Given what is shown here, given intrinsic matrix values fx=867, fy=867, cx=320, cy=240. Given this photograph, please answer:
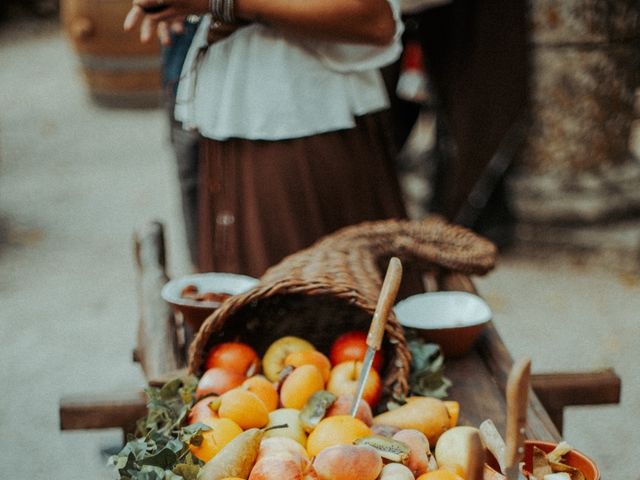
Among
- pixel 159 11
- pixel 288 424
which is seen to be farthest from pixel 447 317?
pixel 159 11

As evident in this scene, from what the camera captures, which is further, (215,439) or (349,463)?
(215,439)

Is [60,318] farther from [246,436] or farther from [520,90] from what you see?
[246,436]

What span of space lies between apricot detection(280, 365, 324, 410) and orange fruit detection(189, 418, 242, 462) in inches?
5.0

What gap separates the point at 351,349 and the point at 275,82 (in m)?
0.61

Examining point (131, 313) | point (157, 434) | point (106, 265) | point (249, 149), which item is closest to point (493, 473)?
point (157, 434)

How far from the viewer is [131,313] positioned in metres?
3.60

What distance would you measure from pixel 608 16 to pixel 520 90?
477 millimetres

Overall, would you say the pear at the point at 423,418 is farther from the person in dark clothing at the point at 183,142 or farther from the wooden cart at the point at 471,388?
the person in dark clothing at the point at 183,142

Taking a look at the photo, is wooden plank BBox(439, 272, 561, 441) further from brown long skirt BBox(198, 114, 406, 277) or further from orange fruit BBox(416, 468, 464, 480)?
brown long skirt BBox(198, 114, 406, 277)

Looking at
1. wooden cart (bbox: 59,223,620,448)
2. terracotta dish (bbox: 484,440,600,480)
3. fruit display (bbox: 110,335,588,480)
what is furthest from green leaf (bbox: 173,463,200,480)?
wooden cart (bbox: 59,223,620,448)

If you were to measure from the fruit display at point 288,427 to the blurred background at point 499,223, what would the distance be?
1407 millimetres

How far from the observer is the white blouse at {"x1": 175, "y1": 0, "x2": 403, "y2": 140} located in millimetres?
1715

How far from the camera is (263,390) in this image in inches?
49.6

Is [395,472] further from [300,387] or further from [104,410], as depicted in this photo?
[104,410]
